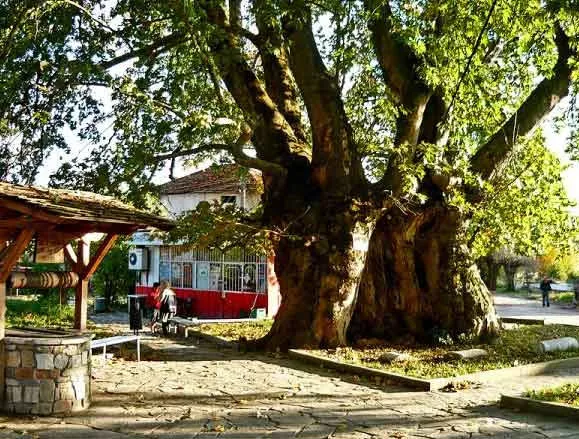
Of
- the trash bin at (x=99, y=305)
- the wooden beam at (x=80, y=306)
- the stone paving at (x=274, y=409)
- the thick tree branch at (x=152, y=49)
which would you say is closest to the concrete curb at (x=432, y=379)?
the stone paving at (x=274, y=409)

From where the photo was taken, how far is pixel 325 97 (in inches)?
543

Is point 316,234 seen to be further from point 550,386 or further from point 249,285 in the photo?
point 249,285

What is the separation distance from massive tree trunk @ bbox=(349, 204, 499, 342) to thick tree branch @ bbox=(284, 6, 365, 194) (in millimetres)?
1615

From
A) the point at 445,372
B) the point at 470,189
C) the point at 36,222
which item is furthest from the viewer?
the point at 470,189

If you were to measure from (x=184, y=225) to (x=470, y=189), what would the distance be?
6.70 meters

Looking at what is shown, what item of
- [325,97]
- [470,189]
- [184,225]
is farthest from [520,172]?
[184,225]

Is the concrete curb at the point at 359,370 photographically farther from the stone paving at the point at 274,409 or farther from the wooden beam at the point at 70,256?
the wooden beam at the point at 70,256

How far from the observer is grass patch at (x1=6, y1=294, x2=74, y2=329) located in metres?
19.5

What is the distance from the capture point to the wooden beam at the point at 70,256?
13.1 meters

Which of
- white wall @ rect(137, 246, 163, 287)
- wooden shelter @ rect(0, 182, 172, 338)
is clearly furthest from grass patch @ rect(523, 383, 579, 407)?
white wall @ rect(137, 246, 163, 287)

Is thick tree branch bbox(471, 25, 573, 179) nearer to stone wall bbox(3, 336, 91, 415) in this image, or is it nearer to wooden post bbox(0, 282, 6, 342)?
stone wall bbox(3, 336, 91, 415)

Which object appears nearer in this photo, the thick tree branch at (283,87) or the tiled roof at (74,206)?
the tiled roof at (74,206)

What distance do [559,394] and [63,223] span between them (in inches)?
329

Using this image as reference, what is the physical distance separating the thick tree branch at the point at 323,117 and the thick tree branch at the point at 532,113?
10.1 ft
